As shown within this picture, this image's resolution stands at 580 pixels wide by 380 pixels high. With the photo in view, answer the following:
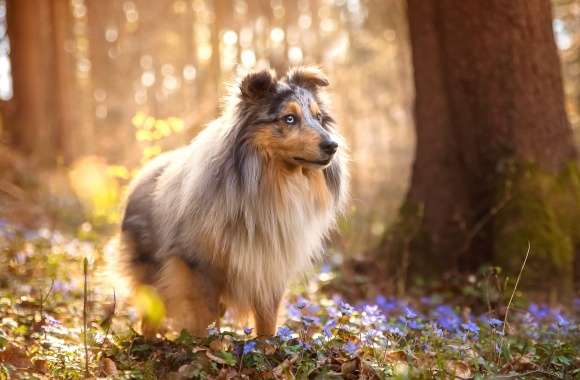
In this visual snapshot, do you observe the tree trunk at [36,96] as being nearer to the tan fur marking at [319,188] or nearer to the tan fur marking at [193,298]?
the tan fur marking at [193,298]

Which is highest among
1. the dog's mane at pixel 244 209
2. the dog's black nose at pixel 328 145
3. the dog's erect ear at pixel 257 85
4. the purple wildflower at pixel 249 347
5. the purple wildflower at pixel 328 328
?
the dog's erect ear at pixel 257 85

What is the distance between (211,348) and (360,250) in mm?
5246

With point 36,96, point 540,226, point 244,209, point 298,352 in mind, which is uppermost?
point 36,96

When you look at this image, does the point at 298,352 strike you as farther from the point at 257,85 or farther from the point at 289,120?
the point at 257,85

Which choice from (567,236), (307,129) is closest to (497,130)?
(567,236)

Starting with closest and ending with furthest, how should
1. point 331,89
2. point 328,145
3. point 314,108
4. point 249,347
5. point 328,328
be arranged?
point 249,347 → point 328,328 → point 328,145 → point 314,108 → point 331,89

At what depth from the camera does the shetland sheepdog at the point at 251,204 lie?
15.0ft

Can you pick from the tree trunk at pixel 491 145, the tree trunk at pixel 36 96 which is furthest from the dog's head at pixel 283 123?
the tree trunk at pixel 36 96

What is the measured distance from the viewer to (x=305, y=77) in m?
5.07

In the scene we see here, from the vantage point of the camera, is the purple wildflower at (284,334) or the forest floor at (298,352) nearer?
the forest floor at (298,352)

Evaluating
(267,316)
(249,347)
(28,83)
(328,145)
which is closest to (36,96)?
(28,83)

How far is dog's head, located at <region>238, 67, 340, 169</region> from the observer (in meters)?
4.61

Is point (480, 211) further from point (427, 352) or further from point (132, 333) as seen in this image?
point (132, 333)

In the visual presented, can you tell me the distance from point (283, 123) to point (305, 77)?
0.60 meters
